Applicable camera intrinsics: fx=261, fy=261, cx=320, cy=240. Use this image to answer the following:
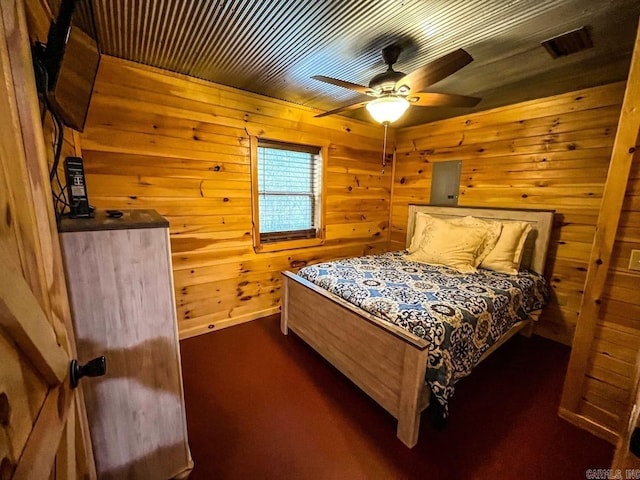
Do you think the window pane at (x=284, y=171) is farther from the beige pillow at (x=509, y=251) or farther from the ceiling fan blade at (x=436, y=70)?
the beige pillow at (x=509, y=251)

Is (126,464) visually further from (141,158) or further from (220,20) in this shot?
(220,20)

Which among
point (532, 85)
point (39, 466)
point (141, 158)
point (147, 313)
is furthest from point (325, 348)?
point (532, 85)

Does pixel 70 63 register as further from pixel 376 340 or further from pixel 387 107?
pixel 376 340

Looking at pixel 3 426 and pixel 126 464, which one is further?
pixel 126 464

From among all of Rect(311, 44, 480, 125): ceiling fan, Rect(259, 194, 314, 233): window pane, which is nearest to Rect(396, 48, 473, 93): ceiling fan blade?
Rect(311, 44, 480, 125): ceiling fan

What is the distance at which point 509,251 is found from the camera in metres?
2.33

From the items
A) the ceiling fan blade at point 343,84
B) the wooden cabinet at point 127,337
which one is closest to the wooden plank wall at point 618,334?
the ceiling fan blade at point 343,84

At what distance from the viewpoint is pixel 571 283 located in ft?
7.73

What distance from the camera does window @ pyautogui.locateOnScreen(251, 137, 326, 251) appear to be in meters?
2.72

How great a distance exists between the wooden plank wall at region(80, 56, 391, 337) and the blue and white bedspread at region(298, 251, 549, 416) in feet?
2.65

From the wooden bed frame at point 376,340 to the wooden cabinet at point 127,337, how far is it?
1.00m

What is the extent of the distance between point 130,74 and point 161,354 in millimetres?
2069

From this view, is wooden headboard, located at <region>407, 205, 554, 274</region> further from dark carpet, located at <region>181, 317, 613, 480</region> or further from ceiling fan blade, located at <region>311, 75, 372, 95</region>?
ceiling fan blade, located at <region>311, 75, 372, 95</region>

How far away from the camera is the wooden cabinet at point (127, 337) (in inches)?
36.5
